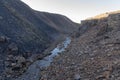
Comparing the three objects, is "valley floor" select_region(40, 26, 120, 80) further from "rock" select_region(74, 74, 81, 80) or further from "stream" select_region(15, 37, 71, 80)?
"stream" select_region(15, 37, 71, 80)

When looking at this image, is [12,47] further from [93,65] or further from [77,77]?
[77,77]

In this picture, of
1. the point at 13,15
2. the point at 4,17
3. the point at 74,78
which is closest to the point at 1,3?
the point at 13,15

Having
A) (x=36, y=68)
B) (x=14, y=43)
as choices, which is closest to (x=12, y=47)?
(x=14, y=43)

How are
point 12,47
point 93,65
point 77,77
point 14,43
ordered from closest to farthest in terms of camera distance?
point 77,77
point 93,65
point 12,47
point 14,43

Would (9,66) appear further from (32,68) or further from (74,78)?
(74,78)

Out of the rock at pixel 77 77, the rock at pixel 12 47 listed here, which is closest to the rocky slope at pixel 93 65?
the rock at pixel 77 77

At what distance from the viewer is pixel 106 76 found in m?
22.6

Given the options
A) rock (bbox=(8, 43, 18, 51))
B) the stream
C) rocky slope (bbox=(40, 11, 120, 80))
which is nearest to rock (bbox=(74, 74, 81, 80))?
rocky slope (bbox=(40, 11, 120, 80))

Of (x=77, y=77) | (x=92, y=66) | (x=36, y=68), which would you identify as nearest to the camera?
(x=77, y=77)

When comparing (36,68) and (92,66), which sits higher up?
(92,66)

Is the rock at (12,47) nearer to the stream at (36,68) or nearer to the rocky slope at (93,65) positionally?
the stream at (36,68)

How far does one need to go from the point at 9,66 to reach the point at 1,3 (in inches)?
1112

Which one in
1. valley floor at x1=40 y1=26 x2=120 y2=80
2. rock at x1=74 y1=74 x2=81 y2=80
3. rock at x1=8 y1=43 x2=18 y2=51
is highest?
rock at x1=8 y1=43 x2=18 y2=51

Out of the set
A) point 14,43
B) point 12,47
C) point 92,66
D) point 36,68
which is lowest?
point 36,68
